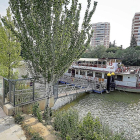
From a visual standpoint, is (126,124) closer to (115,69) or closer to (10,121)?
(10,121)

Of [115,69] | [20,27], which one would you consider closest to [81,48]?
[20,27]

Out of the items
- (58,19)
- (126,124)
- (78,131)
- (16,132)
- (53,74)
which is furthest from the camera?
(126,124)

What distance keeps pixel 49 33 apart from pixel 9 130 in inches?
189

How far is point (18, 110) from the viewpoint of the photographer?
A: 719 centimetres

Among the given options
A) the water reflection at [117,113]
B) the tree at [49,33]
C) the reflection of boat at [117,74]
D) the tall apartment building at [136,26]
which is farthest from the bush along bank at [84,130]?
the tall apartment building at [136,26]

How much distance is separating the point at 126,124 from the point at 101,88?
8.74 meters

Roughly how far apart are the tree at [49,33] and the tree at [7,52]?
2773 millimetres

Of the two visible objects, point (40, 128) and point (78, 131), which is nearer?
point (78, 131)

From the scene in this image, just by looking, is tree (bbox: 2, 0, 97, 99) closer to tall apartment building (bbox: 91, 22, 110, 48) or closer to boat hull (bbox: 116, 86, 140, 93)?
boat hull (bbox: 116, 86, 140, 93)

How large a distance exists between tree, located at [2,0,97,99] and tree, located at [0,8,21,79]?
2773 millimetres

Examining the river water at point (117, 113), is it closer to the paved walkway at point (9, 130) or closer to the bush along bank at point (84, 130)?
the bush along bank at point (84, 130)

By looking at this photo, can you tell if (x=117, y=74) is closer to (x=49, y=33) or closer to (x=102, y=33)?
(x=49, y=33)

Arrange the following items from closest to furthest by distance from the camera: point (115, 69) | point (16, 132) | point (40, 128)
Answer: point (16, 132)
point (40, 128)
point (115, 69)

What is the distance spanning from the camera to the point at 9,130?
561 cm
